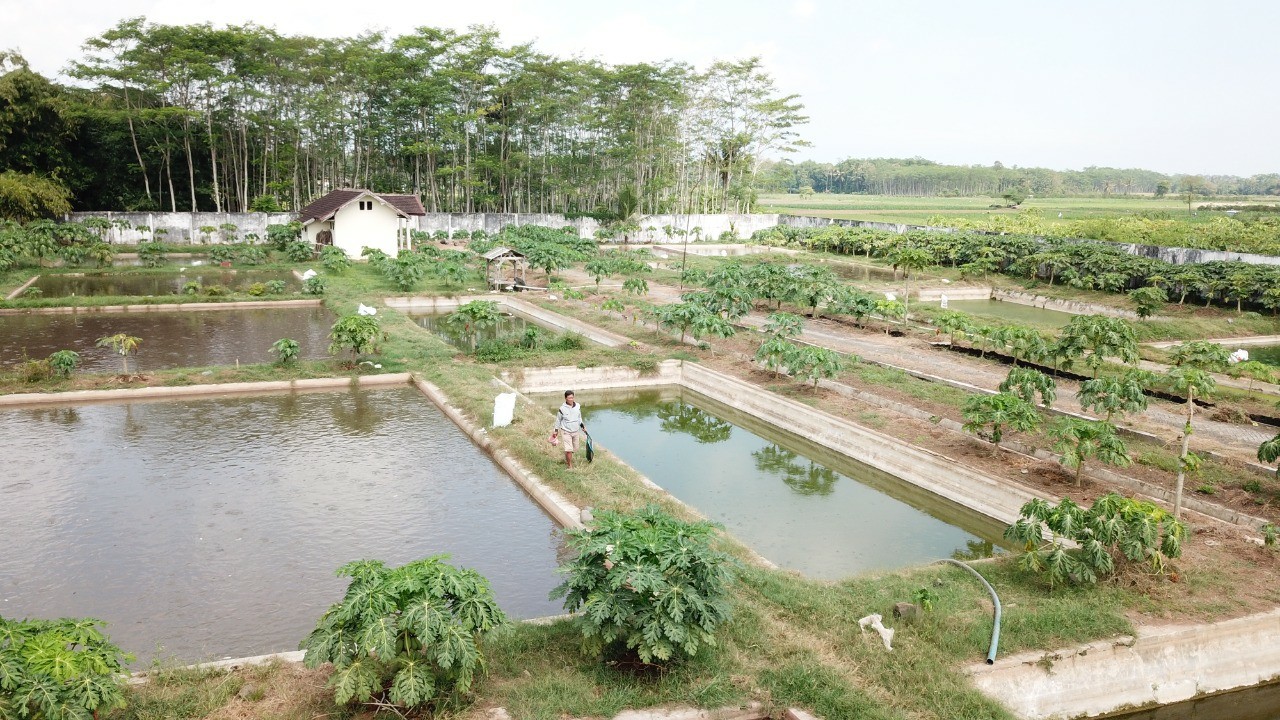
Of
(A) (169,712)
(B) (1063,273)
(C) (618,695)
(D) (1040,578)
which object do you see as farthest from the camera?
(B) (1063,273)

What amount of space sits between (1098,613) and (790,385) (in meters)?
9.63

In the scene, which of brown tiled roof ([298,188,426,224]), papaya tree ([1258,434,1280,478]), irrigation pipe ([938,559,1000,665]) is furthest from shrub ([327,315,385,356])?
brown tiled roof ([298,188,426,224])

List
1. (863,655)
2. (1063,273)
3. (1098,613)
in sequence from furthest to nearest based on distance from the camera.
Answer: (1063,273) < (1098,613) < (863,655)

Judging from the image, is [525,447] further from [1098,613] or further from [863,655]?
[1098,613]

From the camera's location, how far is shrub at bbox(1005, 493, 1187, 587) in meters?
8.35

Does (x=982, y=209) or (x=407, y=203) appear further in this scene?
(x=982, y=209)

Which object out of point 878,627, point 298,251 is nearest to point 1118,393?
point 878,627

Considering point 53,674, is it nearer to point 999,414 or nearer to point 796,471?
point 796,471

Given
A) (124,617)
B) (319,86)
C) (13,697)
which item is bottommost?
(124,617)

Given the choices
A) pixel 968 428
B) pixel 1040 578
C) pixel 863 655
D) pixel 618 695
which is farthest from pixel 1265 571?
pixel 618 695

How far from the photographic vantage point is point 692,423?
645 inches

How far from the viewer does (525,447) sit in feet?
41.9

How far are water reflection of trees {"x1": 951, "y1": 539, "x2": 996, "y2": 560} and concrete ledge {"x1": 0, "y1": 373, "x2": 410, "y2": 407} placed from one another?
11.6 metres

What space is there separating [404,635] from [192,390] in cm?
1207
